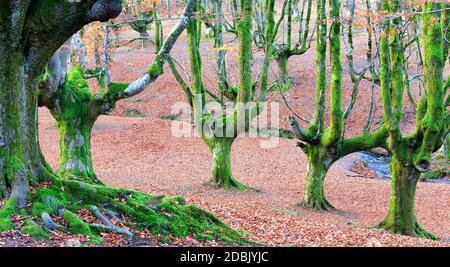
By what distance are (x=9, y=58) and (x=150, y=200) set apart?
2.86 metres

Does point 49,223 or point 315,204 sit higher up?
point 49,223

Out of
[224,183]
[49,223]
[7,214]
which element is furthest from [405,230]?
[7,214]

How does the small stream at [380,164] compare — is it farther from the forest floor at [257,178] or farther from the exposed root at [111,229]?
the exposed root at [111,229]

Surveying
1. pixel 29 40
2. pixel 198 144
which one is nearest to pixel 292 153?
pixel 198 144

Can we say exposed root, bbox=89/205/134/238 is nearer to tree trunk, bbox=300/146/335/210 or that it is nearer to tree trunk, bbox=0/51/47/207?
tree trunk, bbox=0/51/47/207

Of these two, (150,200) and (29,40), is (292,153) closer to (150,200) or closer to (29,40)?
(150,200)

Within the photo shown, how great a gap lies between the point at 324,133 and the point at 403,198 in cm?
312

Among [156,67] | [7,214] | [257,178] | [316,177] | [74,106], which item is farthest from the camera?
[257,178]

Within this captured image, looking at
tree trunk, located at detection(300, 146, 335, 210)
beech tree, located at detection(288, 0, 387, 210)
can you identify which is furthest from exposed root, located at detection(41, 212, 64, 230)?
tree trunk, located at detection(300, 146, 335, 210)

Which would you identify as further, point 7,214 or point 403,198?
point 403,198

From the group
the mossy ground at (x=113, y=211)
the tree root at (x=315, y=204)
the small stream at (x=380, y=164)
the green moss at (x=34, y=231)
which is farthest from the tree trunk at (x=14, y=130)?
the small stream at (x=380, y=164)

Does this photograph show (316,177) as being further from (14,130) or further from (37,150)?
(14,130)

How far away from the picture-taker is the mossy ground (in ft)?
23.0

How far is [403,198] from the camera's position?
520 inches
